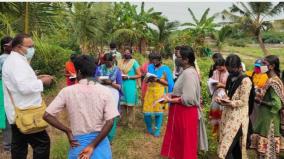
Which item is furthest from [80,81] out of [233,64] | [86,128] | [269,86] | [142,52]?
[142,52]

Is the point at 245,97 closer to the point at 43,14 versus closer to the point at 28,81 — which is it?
the point at 28,81

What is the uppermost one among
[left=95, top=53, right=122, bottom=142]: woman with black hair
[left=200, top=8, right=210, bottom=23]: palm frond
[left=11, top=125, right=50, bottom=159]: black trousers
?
[left=200, top=8, right=210, bottom=23]: palm frond

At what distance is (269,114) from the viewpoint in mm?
4520

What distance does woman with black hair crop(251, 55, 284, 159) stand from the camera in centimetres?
436

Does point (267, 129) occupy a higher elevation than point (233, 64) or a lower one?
lower

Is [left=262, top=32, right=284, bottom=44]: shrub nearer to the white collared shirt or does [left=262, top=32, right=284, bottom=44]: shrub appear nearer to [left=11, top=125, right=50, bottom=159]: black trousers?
[left=11, top=125, right=50, bottom=159]: black trousers

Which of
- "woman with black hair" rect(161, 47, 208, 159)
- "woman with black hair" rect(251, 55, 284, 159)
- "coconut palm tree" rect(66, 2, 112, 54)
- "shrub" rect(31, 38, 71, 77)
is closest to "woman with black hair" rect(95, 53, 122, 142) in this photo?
"woman with black hair" rect(161, 47, 208, 159)

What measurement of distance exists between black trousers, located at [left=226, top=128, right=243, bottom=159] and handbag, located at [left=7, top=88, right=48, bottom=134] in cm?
218

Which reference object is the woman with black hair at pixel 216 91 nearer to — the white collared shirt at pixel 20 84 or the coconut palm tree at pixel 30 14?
the white collared shirt at pixel 20 84

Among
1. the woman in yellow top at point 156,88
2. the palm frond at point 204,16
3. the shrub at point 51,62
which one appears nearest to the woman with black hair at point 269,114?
the woman in yellow top at point 156,88

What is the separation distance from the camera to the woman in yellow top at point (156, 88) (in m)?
6.03

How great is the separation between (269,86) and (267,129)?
1.89 feet

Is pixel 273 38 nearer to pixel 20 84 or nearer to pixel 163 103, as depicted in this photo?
pixel 163 103

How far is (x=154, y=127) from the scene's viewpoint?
6.72 metres
